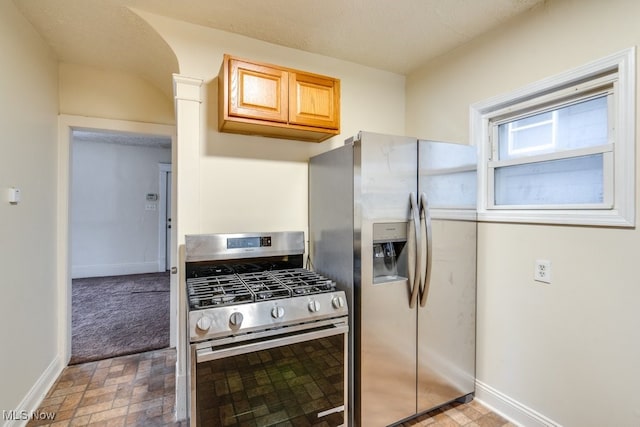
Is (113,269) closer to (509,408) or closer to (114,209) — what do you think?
(114,209)

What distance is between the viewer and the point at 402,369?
183cm

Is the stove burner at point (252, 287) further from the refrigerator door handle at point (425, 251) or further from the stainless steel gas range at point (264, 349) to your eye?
the refrigerator door handle at point (425, 251)

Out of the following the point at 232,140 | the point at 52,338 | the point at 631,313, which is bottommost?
the point at 52,338

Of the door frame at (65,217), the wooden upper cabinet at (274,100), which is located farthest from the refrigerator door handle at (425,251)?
the door frame at (65,217)

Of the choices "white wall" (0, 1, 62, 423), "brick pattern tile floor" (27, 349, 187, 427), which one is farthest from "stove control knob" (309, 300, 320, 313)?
"white wall" (0, 1, 62, 423)

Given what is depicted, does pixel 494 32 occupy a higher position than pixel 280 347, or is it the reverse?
pixel 494 32

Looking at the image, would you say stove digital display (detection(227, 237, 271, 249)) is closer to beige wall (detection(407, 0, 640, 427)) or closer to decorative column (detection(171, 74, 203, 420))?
decorative column (detection(171, 74, 203, 420))

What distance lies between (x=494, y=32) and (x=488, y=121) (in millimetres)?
557

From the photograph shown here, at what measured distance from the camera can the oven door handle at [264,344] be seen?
1369 millimetres

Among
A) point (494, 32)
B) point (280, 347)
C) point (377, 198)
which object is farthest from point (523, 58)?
point (280, 347)

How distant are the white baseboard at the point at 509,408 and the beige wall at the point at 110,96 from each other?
3.20m

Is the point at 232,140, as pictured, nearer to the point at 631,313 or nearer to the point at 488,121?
the point at 488,121

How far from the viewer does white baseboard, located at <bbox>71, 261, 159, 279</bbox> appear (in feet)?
18.0

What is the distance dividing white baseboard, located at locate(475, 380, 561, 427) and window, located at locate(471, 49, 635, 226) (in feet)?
3.64
